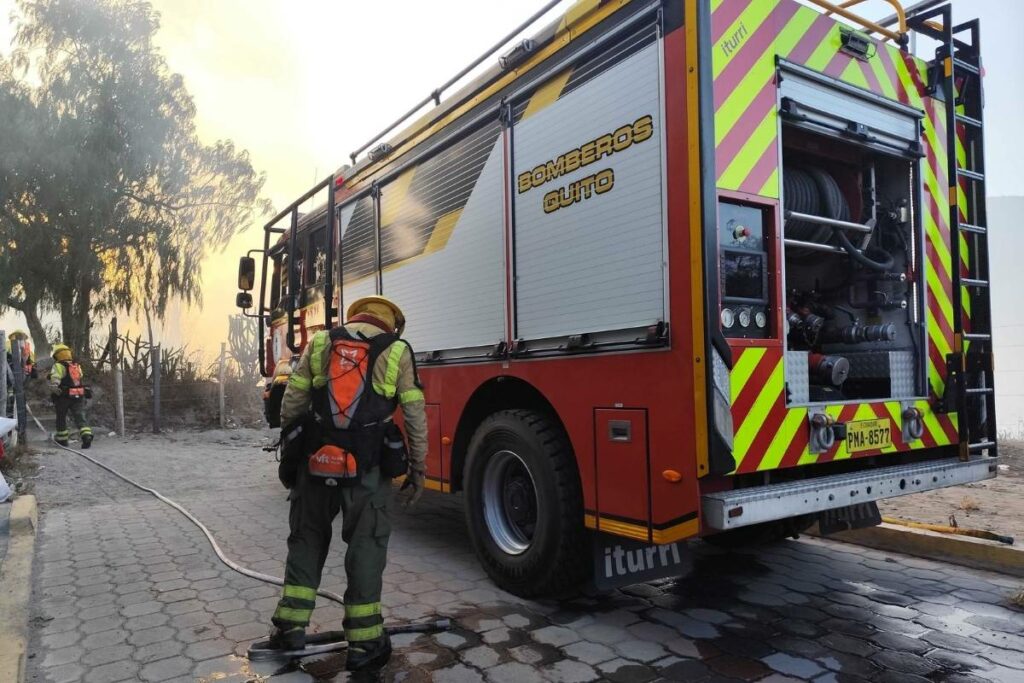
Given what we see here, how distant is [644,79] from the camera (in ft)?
10.4

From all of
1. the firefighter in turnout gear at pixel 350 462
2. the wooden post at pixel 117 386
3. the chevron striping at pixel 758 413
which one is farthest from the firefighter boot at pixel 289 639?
the wooden post at pixel 117 386

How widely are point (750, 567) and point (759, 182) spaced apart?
245 centimetres

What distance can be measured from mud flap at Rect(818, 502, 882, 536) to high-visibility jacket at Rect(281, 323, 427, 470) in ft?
7.17

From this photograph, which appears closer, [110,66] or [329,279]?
[329,279]

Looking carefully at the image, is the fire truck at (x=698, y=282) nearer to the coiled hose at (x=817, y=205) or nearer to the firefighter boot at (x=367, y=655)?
the coiled hose at (x=817, y=205)

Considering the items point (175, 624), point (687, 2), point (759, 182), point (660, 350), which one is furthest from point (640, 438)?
point (175, 624)

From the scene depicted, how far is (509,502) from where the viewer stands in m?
4.05

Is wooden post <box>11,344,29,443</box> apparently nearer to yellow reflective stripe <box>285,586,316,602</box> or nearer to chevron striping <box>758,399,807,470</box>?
yellow reflective stripe <box>285,586,316,602</box>

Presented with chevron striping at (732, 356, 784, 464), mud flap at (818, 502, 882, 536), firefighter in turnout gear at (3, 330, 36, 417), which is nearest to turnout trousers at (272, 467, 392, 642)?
chevron striping at (732, 356, 784, 464)

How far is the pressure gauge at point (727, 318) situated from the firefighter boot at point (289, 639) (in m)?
2.24

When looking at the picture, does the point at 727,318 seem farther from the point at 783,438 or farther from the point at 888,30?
the point at 888,30

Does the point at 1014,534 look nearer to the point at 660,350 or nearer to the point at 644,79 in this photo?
the point at 660,350

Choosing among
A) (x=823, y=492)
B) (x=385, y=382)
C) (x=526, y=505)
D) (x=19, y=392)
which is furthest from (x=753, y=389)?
(x=19, y=392)

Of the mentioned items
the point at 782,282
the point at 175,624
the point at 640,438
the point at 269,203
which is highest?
the point at 269,203
